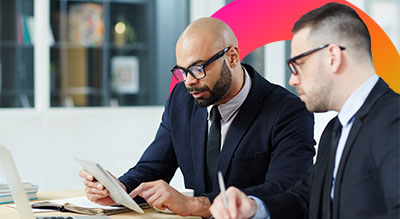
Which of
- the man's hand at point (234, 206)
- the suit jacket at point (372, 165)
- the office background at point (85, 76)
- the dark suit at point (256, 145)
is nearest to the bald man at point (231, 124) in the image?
the dark suit at point (256, 145)

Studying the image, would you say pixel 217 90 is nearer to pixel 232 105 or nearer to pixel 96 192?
pixel 232 105

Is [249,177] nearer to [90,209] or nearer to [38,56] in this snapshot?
[90,209]

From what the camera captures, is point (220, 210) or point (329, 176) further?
point (329, 176)

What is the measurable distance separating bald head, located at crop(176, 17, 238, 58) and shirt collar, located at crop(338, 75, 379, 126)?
2.67 feet

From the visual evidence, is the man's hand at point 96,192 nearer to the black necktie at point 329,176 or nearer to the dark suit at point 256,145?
the dark suit at point 256,145

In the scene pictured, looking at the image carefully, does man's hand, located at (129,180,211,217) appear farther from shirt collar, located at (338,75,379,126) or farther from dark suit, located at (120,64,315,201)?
shirt collar, located at (338,75,379,126)

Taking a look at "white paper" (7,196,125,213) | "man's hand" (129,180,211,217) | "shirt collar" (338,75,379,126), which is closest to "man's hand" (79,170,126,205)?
"white paper" (7,196,125,213)

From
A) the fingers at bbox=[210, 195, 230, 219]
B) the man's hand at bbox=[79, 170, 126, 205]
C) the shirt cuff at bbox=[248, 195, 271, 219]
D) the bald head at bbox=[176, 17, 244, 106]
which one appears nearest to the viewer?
the fingers at bbox=[210, 195, 230, 219]

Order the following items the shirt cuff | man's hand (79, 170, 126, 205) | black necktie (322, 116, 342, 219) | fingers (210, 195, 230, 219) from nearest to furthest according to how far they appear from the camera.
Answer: fingers (210, 195, 230, 219), black necktie (322, 116, 342, 219), the shirt cuff, man's hand (79, 170, 126, 205)

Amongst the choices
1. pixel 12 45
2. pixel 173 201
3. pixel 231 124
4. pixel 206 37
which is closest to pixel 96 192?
pixel 173 201

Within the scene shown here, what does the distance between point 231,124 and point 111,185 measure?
2.03 feet

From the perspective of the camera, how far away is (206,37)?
213cm

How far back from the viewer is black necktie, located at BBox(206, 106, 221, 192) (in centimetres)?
213

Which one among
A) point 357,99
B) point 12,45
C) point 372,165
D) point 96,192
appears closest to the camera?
point 372,165
